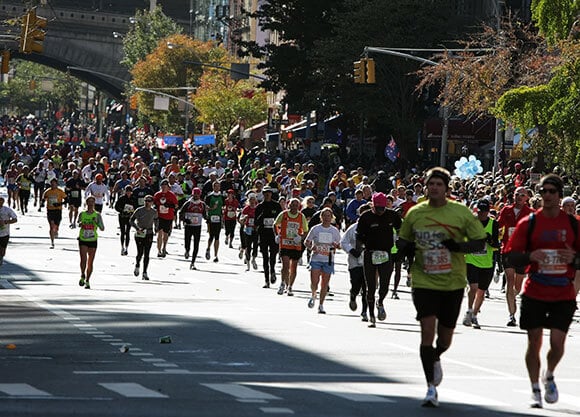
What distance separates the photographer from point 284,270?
91.6 ft

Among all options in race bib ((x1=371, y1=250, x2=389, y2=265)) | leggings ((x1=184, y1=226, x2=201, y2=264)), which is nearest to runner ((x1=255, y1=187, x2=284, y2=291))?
leggings ((x1=184, y1=226, x2=201, y2=264))

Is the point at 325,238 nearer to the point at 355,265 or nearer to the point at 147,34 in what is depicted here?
the point at 355,265

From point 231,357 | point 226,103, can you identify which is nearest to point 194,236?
point 231,357

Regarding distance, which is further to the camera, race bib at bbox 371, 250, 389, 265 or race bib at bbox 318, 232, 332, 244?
race bib at bbox 318, 232, 332, 244

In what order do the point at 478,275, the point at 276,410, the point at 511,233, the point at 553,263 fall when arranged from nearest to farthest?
1. the point at 276,410
2. the point at 553,263
3. the point at 478,275
4. the point at 511,233

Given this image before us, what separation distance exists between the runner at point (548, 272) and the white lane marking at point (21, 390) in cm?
357

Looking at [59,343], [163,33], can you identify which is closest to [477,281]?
[59,343]

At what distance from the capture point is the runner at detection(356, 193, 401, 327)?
69.6 feet

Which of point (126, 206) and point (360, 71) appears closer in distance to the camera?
point (126, 206)

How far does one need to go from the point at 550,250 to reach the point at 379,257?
28.8ft

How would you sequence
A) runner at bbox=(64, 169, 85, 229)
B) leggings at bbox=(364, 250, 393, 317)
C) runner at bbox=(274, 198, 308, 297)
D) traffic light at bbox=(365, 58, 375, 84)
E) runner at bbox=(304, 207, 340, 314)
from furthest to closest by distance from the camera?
runner at bbox=(64, 169, 85, 229)
traffic light at bbox=(365, 58, 375, 84)
runner at bbox=(274, 198, 308, 297)
runner at bbox=(304, 207, 340, 314)
leggings at bbox=(364, 250, 393, 317)

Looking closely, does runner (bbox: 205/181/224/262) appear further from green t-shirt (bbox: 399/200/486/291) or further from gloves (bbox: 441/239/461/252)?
gloves (bbox: 441/239/461/252)

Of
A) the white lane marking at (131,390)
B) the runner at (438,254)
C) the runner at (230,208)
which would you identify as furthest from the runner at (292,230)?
the runner at (438,254)

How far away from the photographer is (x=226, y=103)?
328 ft
